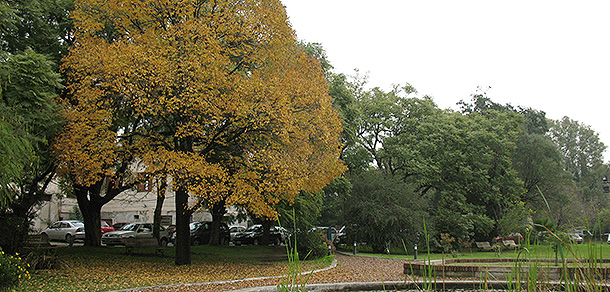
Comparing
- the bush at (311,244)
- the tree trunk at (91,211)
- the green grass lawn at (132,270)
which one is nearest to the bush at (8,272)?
the green grass lawn at (132,270)

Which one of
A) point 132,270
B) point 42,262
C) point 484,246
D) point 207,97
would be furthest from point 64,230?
point 484,246

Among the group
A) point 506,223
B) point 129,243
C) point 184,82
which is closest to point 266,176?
point 184,82

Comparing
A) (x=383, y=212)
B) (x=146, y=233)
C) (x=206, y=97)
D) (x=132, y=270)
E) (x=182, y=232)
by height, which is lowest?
(x=132, y=270)

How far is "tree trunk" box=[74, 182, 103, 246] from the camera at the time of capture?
20250 mm

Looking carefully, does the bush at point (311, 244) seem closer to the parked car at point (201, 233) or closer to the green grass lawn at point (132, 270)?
the green grass lawn at point (132, 270)

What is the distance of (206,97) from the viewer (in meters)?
13.9

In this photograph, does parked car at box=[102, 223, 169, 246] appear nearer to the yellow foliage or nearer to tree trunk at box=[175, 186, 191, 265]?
tree trunk at box=[175, 186, 191, 265]

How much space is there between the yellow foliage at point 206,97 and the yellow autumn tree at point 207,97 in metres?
0.04

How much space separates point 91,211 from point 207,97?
10239 mm

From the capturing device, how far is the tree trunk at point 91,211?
20.2 meters

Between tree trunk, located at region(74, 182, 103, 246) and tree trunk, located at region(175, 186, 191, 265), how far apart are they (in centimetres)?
584

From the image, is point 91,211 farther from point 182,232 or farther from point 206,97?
point 206,97

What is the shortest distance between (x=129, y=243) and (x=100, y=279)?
7400 mm

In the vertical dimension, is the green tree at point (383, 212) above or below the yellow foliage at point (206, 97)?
below
